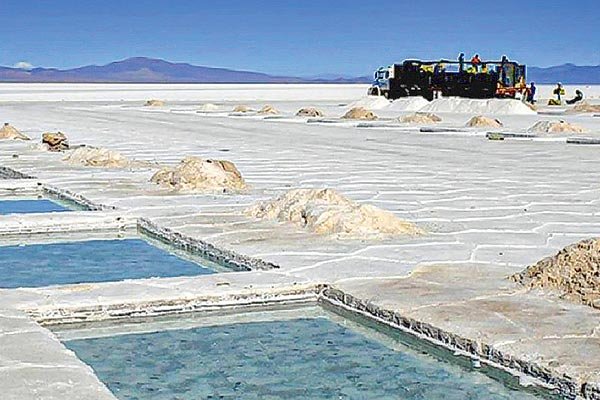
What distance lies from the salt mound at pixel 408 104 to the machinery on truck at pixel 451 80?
99.2 inches

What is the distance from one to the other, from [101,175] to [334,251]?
18.5 ft

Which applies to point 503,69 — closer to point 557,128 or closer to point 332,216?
point 557,128

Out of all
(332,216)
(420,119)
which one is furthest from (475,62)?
(332,216)

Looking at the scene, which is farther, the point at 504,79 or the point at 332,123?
the point at 504,79

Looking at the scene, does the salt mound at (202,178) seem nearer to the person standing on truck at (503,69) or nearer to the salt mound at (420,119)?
the salt mound at (420,119)

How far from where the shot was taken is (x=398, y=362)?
163 inches

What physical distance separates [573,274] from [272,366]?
1701mm

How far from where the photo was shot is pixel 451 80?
137ft

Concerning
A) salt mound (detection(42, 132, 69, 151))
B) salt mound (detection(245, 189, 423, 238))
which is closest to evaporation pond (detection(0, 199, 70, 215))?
salt mound (detection(245, 189, 423, 238))

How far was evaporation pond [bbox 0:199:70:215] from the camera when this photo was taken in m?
8.81

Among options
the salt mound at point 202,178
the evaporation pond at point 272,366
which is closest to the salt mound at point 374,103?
the salt mound at point 202,178

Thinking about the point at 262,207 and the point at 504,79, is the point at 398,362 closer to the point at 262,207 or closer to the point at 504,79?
the point at 262,207

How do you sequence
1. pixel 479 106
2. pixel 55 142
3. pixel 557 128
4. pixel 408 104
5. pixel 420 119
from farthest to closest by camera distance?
pixel 408 104
pixel 479 106
pixel 420 119
pixel 557 128
pixel 55 142

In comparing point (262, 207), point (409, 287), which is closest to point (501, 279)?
point (409, 287)
